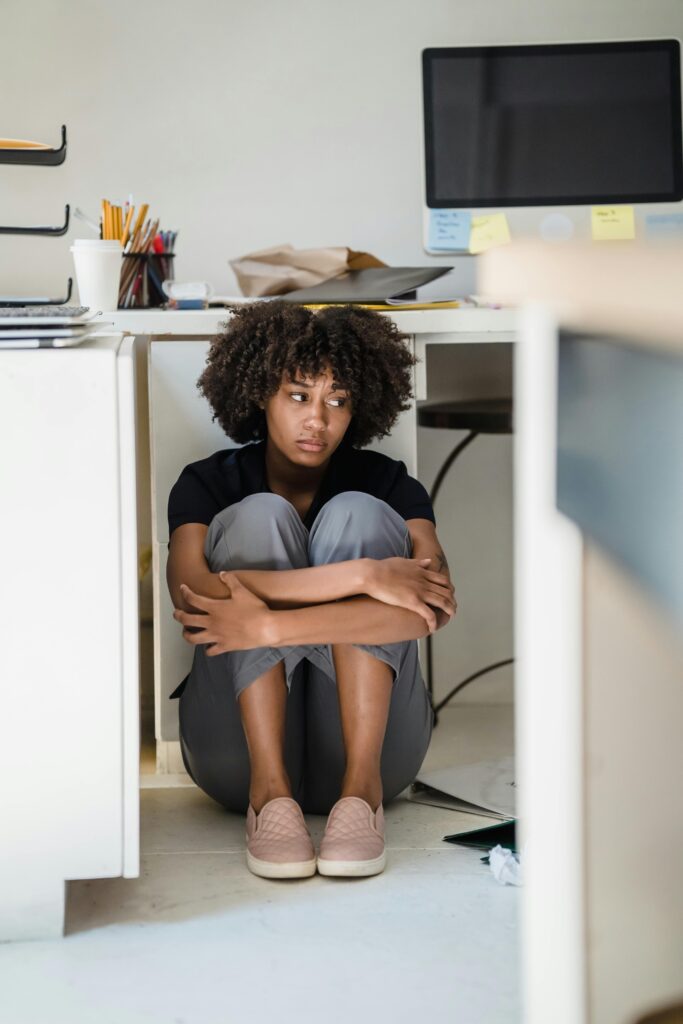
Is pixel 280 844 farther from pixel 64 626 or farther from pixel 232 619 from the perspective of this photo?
pixel 64 626

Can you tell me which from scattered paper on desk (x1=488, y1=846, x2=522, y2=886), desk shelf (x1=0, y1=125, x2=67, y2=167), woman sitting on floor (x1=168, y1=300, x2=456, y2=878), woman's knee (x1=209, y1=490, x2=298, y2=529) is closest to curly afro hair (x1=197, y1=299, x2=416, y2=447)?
woman sitting on floor (x1=168, y1=300, x2=456, y2=878)

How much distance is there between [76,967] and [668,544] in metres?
0.98

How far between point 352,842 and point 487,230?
49.4 inches

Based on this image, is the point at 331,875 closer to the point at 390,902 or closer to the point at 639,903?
the point at 390,902

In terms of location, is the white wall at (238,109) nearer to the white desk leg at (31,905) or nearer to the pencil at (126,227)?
the pencil at (126,227)

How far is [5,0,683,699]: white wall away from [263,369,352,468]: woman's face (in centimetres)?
73

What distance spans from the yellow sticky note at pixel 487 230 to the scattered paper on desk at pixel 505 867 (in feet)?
3.90

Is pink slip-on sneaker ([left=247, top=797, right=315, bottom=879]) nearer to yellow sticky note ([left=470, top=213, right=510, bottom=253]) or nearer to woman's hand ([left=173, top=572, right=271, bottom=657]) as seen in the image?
woman's hand ([left=173, top=572, right=271, bottom=657])

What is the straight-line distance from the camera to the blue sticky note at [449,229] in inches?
92.0

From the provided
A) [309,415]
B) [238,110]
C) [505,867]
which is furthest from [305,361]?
[238,110]

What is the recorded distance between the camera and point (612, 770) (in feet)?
2.31

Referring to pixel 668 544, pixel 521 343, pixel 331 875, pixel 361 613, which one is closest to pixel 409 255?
pixel 361 613

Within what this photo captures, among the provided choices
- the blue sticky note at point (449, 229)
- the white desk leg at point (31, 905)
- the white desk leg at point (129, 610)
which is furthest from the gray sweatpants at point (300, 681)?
the blue sticky note at point (449, 229)

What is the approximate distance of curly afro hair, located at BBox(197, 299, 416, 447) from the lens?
1677 millimetres
